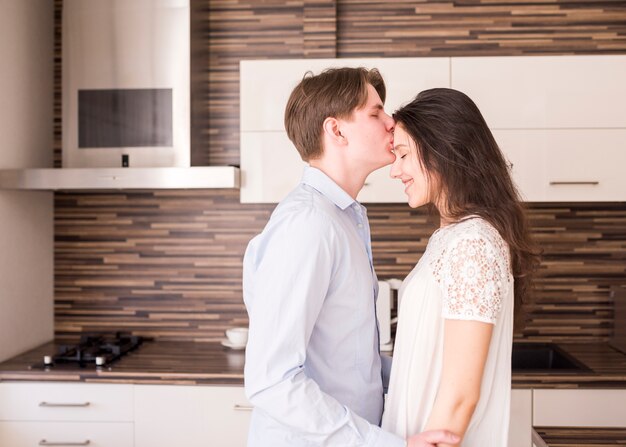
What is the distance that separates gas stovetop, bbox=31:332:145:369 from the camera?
253cm

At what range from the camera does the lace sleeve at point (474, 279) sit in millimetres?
1232

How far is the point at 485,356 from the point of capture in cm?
125

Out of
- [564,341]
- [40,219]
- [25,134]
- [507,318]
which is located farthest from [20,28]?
[564,341]

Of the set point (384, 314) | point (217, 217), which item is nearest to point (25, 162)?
point (217, 217)

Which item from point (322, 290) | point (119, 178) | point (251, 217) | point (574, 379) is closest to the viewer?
point (322, 290)

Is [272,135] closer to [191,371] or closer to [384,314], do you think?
[384,314]

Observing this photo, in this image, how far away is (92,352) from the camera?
2.66m

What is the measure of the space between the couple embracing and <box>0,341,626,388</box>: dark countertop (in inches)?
38.0

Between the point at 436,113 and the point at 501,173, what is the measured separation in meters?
0.19

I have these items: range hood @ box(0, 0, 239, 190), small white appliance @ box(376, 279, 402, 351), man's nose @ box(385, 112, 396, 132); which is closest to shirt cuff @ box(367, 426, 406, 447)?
man's nose @ box(385, 112, 396, 132)

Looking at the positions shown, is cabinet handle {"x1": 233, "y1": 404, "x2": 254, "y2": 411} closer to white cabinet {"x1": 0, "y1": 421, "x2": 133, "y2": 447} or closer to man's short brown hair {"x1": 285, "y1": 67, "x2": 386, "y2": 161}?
white cabinet {"x1": 0, "y1": 421, "x2": 133, "y2": 447}

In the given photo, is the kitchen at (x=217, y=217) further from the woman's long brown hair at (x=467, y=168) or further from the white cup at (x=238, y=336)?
the woman's long brown hair at (x=467, y=168)

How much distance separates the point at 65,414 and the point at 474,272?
184cm

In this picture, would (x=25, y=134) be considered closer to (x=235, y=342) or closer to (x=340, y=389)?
(x=235, y=342)
